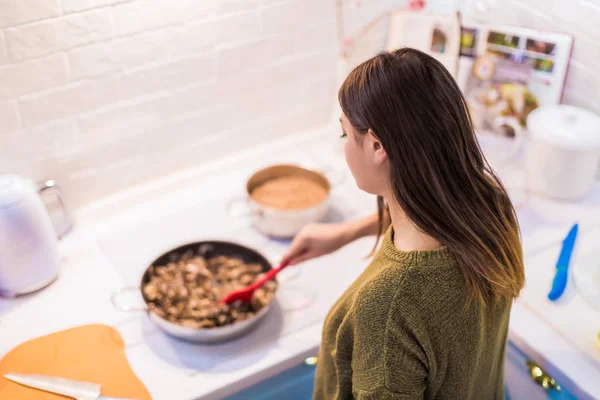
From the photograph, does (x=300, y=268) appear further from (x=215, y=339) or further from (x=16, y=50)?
(x=16, y=50)

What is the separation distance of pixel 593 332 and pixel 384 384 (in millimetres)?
510

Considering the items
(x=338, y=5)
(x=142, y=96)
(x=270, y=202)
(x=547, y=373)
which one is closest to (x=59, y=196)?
(x=142, y=96)

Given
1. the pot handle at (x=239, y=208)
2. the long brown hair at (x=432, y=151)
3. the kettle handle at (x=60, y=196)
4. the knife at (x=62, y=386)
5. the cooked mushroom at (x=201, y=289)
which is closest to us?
the long brown hair at (x=432, y=151)

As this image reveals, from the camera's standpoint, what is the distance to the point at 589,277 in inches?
47.0

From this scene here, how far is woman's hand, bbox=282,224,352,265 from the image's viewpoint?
1227mm

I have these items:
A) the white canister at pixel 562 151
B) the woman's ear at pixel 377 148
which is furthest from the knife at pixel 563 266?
the woman's ear at pixel 377 148

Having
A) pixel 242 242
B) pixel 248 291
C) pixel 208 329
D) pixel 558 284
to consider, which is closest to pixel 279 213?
pixel 242 242

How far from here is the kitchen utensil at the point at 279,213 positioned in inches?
54.0

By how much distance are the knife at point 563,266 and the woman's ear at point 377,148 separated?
1.89 feet

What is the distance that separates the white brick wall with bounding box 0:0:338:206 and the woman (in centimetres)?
66

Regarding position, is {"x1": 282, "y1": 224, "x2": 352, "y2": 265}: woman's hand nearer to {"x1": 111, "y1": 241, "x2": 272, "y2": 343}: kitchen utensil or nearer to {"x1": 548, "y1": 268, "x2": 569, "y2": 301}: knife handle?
{"x1": 111, "y1": 241, "x2": 272, "y2": 343}: kitchen utensil

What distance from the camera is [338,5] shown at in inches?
62.8

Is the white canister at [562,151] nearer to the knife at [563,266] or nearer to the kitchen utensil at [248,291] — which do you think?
the knife at [563,266]

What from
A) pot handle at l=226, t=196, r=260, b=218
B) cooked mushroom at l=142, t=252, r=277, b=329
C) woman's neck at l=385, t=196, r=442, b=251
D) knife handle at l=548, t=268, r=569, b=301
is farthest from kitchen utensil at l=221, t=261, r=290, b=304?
knife handle at l=548, t=268, r=569, b=301
